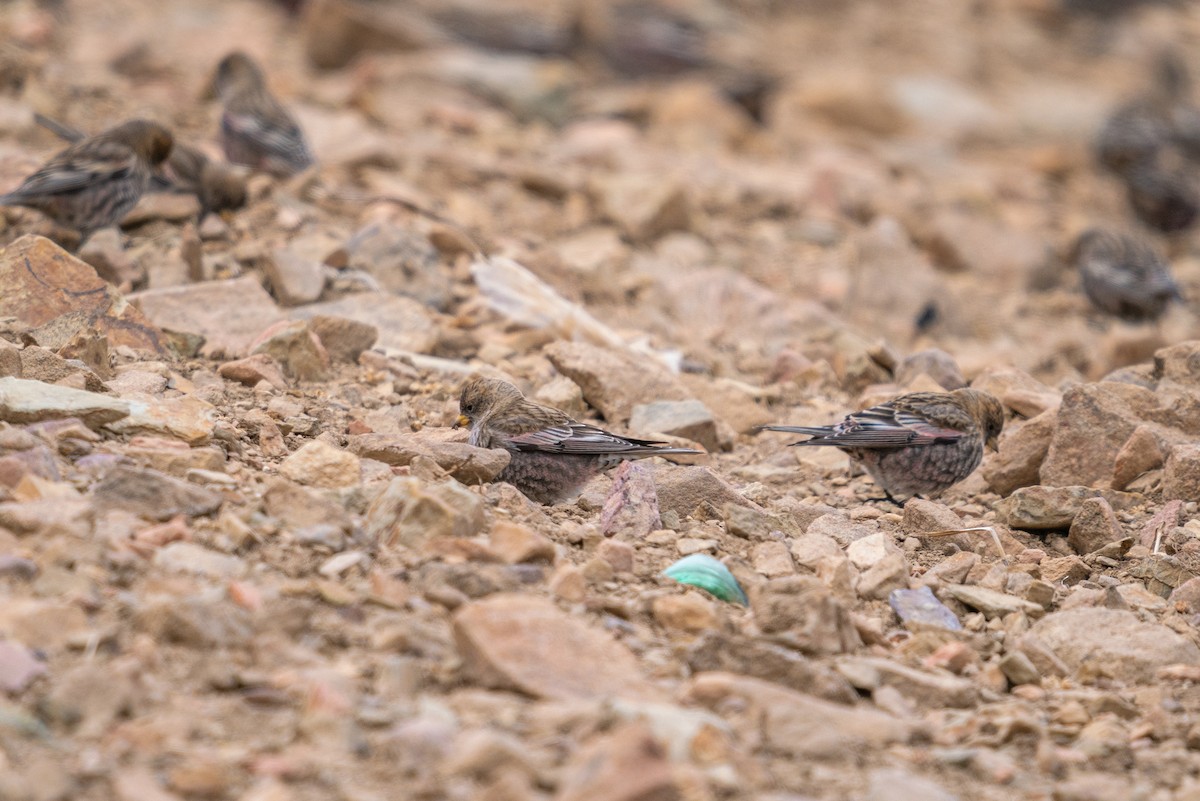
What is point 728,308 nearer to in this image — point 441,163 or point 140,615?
point 441,163

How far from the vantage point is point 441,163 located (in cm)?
1013

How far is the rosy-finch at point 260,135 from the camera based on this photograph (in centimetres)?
862

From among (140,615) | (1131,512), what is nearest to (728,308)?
(1131,512)

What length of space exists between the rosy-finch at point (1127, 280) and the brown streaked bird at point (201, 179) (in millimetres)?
6389

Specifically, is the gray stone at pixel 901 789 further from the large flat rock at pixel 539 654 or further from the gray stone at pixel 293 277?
the gray stone at pixel 293 277

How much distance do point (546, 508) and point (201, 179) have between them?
3.74 metres

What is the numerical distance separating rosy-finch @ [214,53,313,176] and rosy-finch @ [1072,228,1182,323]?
19.4 ft

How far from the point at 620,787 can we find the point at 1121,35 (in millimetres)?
20527

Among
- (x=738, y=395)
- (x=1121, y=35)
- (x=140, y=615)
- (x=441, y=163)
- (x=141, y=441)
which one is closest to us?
(x=140, y=615)

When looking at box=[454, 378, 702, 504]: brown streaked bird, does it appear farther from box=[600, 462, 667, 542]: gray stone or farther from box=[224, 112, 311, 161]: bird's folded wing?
box=[224, 112, 311, 161]: bird's folded wing

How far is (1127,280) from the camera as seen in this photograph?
1030 cm

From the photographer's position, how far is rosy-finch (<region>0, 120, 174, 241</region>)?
688cm

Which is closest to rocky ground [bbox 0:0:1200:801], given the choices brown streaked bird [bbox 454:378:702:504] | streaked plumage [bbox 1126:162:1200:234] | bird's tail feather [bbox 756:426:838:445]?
brown streaked bird [bbox 454:378:702:504]

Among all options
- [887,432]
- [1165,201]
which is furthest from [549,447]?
[1165,201]
